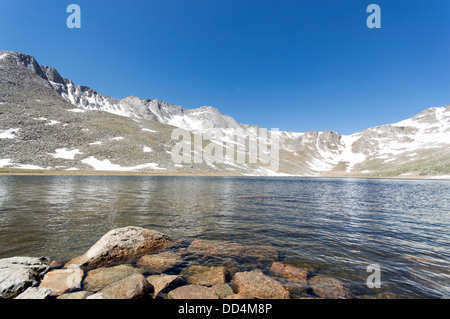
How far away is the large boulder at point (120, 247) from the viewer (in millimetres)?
9031

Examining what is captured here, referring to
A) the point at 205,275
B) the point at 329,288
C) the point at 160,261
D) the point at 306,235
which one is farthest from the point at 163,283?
the point at 306,235

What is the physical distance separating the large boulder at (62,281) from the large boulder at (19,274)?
353 millimetres

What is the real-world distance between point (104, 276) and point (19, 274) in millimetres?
2654

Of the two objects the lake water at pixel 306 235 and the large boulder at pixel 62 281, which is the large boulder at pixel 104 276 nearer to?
the large boulder at pixel 62 281

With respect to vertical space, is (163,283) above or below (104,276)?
above

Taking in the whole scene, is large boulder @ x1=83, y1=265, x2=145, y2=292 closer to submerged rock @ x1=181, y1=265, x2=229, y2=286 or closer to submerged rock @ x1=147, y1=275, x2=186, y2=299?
submerged rock @ x1=147, y1=275, x2=186, y2=299

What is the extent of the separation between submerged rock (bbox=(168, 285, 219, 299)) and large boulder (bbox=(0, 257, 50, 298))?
493 cm

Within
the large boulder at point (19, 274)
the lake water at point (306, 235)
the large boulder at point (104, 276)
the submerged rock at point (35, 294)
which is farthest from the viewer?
the lake water at point (306, 235)

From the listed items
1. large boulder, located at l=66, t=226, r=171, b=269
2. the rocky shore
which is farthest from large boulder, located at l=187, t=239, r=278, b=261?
large boulder, located at l=66, t=226, r=171, b=269

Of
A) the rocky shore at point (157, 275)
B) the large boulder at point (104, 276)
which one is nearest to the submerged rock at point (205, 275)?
the rocky shore at point (157, 275)

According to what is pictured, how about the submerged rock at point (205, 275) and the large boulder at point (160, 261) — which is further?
the large boulder at point (160, 261)

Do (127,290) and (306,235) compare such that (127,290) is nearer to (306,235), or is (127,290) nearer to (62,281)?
(62,281)

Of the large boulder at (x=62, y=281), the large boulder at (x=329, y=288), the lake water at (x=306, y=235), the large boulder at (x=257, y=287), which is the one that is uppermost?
the large boulder at (x=62, y=281)

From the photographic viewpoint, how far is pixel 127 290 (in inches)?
237
